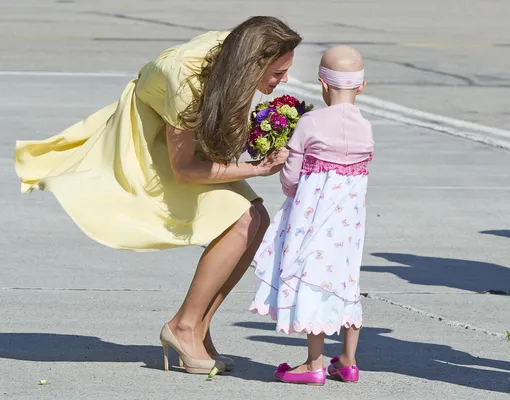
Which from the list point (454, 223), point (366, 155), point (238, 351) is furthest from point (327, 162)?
point (454, 223)

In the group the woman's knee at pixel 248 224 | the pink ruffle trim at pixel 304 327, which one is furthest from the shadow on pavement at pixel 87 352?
the woman's knee at pixel 248 224

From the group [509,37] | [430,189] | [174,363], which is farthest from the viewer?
[509,37]

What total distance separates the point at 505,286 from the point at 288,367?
7.84 ft

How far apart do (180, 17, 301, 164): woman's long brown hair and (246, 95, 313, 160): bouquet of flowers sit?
0.21 ft

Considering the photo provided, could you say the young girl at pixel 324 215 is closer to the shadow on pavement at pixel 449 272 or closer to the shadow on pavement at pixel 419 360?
the shadow on pavement at pixel 419 360

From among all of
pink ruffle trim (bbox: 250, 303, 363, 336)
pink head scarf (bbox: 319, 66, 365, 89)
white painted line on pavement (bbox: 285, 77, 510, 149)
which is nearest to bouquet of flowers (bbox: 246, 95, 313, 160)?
pink head scarf (bbox: 319, 66, 365, 89)

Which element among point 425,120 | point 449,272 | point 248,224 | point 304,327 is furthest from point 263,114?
point 425,120

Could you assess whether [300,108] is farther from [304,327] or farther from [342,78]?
[304,327]

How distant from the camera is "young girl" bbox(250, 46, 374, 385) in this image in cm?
480

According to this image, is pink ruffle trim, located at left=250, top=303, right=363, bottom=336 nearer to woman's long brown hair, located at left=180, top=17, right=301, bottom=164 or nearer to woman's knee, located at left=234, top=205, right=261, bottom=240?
woman's knee, located at left=234, top=205, right=261, bottom=240

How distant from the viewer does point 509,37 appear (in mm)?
24156

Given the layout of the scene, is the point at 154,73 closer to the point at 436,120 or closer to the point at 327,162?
the point at 327,162

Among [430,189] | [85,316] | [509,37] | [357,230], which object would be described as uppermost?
[357,230]

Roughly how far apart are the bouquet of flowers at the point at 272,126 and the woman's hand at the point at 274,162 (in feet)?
0.07
